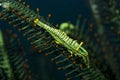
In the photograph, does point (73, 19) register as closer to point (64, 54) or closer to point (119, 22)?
point (119, 22)

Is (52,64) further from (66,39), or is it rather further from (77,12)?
(77,12)

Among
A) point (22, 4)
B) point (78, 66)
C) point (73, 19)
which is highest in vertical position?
point (73, 19)

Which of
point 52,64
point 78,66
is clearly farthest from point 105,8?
point 78,66

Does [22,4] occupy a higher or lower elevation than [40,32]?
higher

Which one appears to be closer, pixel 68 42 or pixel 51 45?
pixel 68 42

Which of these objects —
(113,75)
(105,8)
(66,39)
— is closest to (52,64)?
(105,8)

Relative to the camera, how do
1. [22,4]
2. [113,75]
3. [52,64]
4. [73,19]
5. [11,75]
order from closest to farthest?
[22,4] < [11,75] < [113,75] < [52,64] < [73,19]

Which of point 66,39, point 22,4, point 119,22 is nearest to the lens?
point 66,39

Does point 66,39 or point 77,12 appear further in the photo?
point 77,12

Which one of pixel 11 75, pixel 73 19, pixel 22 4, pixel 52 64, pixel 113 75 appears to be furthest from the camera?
pixel 73 19
